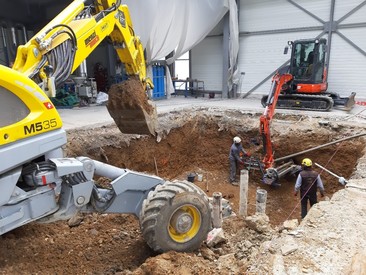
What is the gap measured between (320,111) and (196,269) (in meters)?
10.6

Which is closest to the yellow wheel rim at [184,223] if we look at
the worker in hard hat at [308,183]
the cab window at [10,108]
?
the cab window at [10,108]

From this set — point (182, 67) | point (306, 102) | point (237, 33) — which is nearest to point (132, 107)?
point (306, 102)

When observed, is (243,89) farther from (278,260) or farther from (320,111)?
(278,260)

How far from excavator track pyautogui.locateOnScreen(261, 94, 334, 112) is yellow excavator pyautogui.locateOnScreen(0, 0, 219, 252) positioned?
32.9ft

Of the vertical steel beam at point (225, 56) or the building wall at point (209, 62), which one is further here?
the building wall at point (209, 62)

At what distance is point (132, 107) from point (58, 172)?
2.60 meters

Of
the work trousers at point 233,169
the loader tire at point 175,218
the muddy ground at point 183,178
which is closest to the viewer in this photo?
the loader tire at point 175,218

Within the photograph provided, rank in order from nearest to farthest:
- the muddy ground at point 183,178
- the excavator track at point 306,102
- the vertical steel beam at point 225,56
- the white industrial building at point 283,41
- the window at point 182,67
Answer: the muddy ground at point 183,178
the excavator track at point 306,102
the white industrial building at point 283,41
the vertical steel beam at point 225,56
the window at point 182,67

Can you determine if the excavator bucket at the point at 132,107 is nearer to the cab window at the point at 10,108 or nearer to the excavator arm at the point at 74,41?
the excavator arm at the point at 74,41

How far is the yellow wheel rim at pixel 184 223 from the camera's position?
3512 mm

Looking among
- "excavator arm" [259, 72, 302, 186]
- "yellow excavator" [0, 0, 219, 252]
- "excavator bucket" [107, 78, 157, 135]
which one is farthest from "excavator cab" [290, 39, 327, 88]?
"yellow excavator" [0, 0, 219, 252]

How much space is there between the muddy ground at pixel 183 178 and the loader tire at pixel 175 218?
0.52 feet

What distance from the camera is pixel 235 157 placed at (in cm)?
877

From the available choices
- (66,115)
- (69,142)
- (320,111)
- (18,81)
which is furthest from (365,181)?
(66,115)
